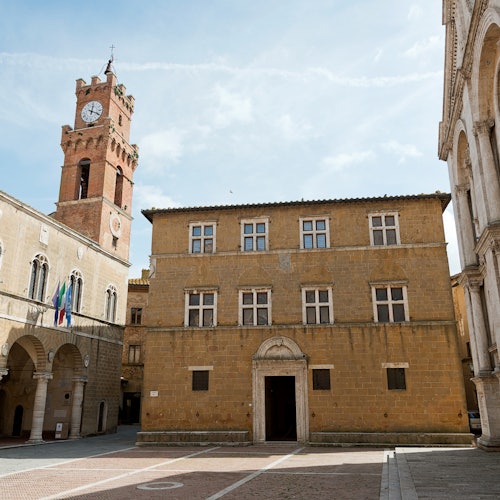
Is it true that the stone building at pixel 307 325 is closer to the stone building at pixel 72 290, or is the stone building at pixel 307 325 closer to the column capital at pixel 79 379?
the stone building at pixel 72 290

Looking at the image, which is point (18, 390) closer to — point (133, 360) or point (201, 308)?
point (201, 308)

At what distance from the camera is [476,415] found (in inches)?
1037

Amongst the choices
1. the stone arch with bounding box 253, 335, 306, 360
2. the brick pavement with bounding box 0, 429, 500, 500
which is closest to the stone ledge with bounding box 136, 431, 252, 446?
the brick pavement with bounding box 0, 429, 500, 500

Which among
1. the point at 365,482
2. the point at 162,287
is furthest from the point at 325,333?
the point at 365,482

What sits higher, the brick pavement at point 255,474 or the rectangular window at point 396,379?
the rectangular window at point 396,379

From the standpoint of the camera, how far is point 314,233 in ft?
79.0

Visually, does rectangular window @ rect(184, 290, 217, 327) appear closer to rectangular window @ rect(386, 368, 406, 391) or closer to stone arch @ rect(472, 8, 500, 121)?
rectangular window @ rect(386, 368, 406, 391)

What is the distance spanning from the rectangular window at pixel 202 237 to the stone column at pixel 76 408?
35.6 feet

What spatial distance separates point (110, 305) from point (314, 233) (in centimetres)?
1574

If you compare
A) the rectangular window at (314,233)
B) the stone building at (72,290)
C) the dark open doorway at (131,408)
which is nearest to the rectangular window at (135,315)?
the dark open doorway at (131,408)

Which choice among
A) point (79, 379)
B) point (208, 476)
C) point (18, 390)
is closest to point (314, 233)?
point (208, 476)

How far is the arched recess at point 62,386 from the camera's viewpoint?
93.5 ft

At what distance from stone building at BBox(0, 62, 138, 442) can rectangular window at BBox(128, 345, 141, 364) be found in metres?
11.5

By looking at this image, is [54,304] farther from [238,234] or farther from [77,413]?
[238,234]
